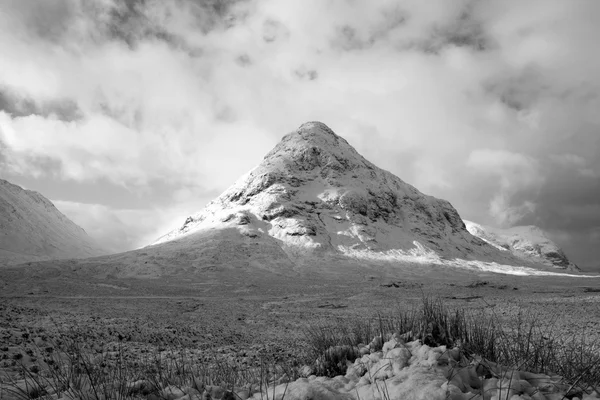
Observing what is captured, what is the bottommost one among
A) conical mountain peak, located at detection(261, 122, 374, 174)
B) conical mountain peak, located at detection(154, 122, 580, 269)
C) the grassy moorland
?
the grassy moorland

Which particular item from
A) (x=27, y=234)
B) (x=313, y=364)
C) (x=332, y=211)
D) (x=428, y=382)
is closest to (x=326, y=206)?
(x=332, y=211)

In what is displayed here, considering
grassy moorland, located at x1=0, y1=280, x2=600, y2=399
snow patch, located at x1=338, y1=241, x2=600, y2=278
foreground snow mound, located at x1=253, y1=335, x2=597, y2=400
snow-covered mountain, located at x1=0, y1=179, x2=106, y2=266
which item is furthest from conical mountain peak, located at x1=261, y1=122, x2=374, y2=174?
foreground snow mound, located at x1=253, y1=335, x2=597, y2=400

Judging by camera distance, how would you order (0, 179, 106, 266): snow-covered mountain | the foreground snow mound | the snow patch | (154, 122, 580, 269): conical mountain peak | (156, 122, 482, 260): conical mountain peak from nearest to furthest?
the foreground snow mound
the snow patch
(154, 122, 580, 269): conical mountain peak
(156, 122, 482, 260): conical mountain peak
(0, 179, 106, 266): snow-covered mountain

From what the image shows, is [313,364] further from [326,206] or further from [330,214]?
[326,206]

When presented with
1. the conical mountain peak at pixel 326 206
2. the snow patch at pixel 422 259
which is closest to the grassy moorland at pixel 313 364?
the conical mountain peak at pixel 326 206

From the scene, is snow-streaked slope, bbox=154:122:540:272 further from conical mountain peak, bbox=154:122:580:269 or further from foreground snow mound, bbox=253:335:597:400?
foreground snow mound, bbox=253:335:597:400

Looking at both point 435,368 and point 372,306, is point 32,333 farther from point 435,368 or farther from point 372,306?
point 372,306

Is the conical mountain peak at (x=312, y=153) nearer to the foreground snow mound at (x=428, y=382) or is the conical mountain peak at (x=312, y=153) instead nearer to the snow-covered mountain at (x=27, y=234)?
the snow-covered mountain at (x=27, y=234)
